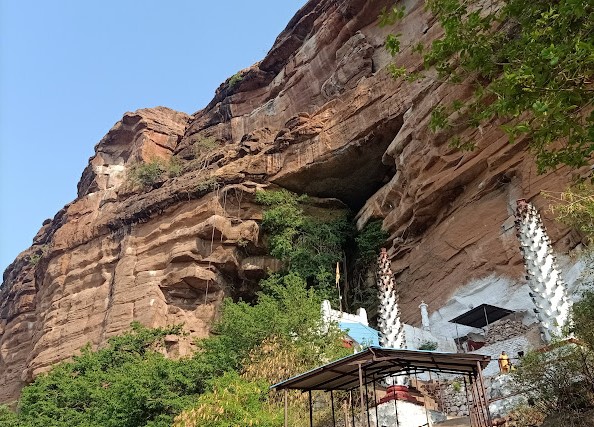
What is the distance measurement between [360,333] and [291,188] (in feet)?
31.8

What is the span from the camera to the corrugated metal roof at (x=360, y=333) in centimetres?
1908

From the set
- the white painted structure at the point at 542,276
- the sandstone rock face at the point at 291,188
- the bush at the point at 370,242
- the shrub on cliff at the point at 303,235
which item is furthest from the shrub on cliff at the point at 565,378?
the bush at the point at 370,242

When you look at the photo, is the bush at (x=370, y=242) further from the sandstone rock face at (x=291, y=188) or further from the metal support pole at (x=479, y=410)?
the metal support pole at (x=479, y=410)

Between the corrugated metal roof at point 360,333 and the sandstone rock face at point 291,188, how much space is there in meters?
1.90

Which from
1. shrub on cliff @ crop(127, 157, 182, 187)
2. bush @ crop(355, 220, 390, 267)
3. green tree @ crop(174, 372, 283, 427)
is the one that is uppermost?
shrub on cliff @ crop(127, 157, 182, 187)

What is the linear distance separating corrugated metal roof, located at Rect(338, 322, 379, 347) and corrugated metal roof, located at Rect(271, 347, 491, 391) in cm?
846

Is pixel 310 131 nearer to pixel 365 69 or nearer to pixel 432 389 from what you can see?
pixel 365 69

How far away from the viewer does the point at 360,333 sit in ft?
64.3

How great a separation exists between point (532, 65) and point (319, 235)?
19.6 m

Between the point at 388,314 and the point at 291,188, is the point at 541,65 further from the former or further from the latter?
the point at 291,188

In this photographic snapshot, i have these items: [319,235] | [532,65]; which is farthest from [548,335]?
[319,235]

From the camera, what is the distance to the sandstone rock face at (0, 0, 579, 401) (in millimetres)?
20047

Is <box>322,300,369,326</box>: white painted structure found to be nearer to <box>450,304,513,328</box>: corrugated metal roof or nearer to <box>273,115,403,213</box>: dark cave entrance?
<box>450,304,513,328</box>: corrugated metal roof

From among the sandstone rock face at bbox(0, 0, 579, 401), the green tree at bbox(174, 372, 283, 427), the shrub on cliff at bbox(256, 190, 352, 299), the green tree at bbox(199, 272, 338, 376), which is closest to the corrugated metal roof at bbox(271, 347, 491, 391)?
the green tree at bbox(174, 372, 283, 427)
